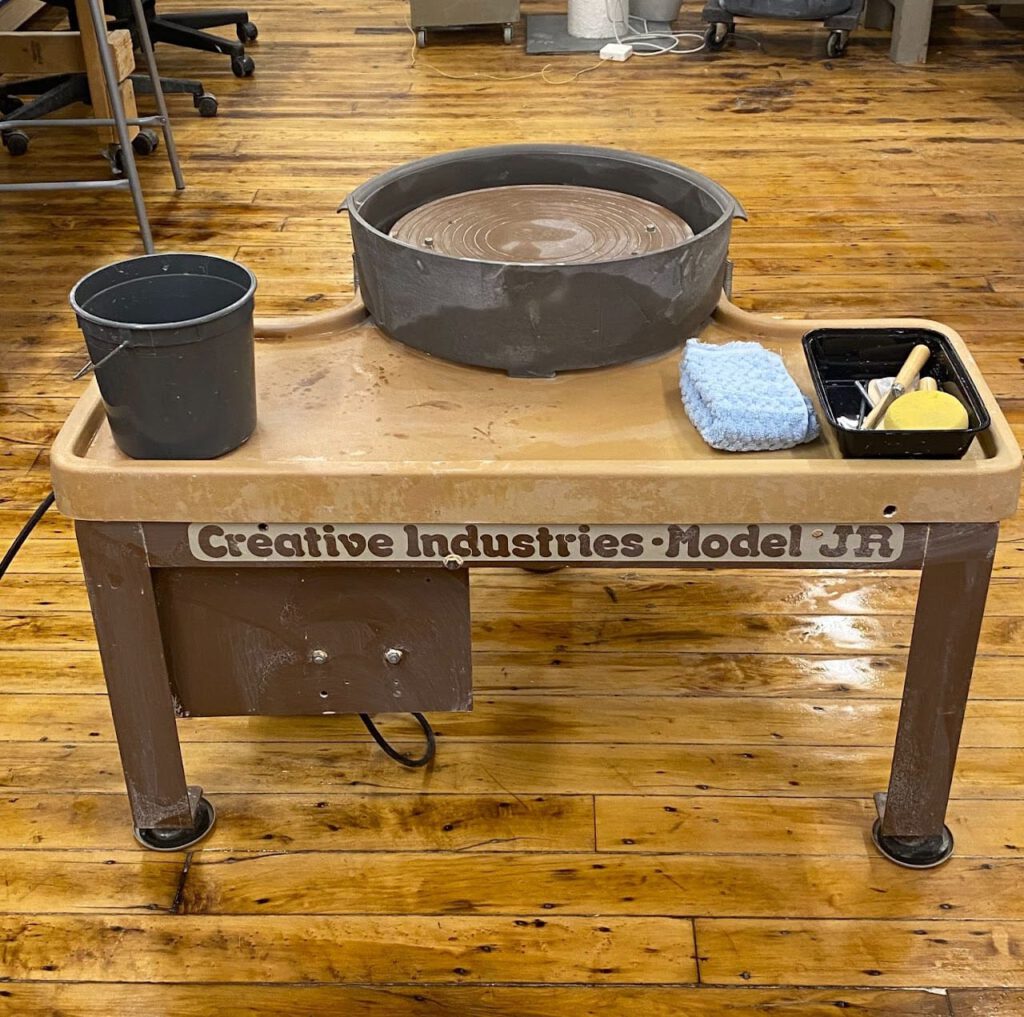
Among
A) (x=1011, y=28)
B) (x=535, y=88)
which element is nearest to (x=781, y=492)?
(x=535, y=88)

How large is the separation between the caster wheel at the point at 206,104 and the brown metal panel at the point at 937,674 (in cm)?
351

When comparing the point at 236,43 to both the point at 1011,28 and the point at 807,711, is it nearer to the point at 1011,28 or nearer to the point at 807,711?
the point at 1011,28

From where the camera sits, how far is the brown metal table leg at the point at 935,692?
1.49 m

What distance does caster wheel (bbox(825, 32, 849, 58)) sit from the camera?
491 cm

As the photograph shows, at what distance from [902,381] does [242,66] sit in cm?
379

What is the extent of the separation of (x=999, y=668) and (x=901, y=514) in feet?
2.29

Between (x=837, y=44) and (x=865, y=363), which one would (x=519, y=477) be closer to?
(x=865, y=363)

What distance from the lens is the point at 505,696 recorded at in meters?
2.00

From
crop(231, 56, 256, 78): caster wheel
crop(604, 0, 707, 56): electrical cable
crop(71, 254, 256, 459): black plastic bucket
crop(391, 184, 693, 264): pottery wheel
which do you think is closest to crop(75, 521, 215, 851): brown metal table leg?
crop(71, 254, 256, 459): black plastic bucket

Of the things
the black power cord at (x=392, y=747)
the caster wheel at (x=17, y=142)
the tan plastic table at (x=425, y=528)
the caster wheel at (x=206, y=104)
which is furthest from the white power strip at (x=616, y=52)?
the black power cord at (x=392, y=747)

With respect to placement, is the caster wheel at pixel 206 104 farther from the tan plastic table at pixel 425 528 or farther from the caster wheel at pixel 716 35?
the tan plastic table at pixel 425 528

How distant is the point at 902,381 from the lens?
156 cm

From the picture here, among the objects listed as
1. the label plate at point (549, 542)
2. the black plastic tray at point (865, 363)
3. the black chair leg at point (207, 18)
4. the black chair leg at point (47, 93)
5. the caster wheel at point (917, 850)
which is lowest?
the caster wheel at point (917, 850)

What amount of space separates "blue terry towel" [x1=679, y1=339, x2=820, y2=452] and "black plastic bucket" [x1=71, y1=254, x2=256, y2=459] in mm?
507
